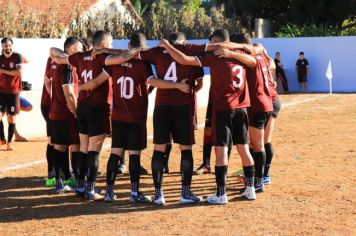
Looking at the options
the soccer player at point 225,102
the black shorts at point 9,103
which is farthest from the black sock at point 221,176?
the black shorts at point 9,103

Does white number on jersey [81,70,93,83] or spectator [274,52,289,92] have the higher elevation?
white number on jersey [81,70,93,83]

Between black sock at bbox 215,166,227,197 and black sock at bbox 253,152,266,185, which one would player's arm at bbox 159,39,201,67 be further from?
black sock at bbox 253,152,266,185

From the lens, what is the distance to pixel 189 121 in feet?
26.1

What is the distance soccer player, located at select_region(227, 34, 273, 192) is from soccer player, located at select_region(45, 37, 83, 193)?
2154 millimetres

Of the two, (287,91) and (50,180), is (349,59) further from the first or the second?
(50,180)

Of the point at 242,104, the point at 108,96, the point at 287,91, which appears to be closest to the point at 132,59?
the point at 108,96

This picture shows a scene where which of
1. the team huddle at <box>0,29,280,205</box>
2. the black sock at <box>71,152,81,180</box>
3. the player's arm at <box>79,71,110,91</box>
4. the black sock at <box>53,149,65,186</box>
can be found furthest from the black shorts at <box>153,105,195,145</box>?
the black sock at <box>53,149,65,186</box>

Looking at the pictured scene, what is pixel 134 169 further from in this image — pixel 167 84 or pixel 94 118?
pixel 167 84

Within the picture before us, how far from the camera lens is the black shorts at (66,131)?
8.86 m

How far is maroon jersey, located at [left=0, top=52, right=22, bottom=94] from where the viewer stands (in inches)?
506

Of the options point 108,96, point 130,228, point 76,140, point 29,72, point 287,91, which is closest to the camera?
point 130,228

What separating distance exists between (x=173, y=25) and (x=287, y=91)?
28.7ft

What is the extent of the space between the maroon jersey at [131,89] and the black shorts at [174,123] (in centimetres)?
22

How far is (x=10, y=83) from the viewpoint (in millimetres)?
13039
